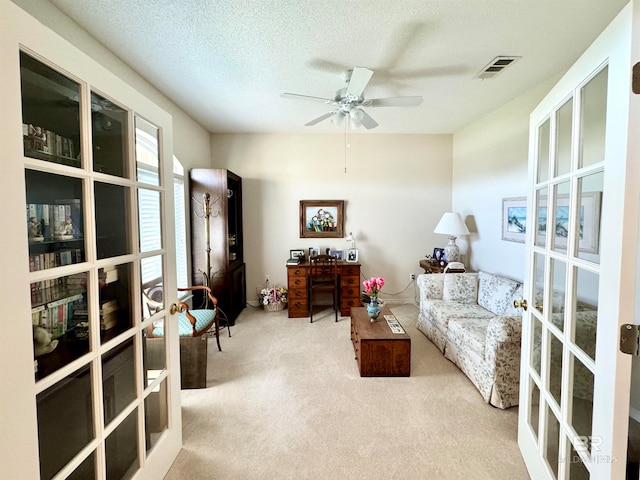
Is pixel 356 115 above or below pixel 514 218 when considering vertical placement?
above

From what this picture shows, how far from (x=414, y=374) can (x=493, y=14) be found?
109 inches

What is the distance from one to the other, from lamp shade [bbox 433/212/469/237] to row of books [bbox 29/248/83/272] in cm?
377

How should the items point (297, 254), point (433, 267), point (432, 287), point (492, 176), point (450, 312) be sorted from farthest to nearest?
point (297, 254), point (433, 267), point (492, 176), point (432, 287), point (450, 312)

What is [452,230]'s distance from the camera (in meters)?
3.69

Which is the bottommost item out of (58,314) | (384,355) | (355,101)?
(384,355)

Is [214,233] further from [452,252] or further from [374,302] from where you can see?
[452,252]

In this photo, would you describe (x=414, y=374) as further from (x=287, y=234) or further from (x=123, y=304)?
(x=287, y=234)

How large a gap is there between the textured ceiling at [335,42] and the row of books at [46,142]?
1.25 m

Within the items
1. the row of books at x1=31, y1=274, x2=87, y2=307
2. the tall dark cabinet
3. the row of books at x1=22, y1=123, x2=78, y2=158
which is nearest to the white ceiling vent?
the row of books at x1=22, y1=123, x2=78, y2=158

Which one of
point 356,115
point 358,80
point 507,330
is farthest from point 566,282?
point 356,115

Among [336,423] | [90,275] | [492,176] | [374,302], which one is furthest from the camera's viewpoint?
[492,176]

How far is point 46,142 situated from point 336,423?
2.12 metres

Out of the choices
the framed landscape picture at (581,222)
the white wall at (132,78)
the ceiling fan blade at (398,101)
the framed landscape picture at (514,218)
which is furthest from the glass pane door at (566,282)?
the white wall at (132,78)

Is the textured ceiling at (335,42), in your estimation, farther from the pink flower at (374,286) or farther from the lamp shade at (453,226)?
the pink flower at (374,286)
